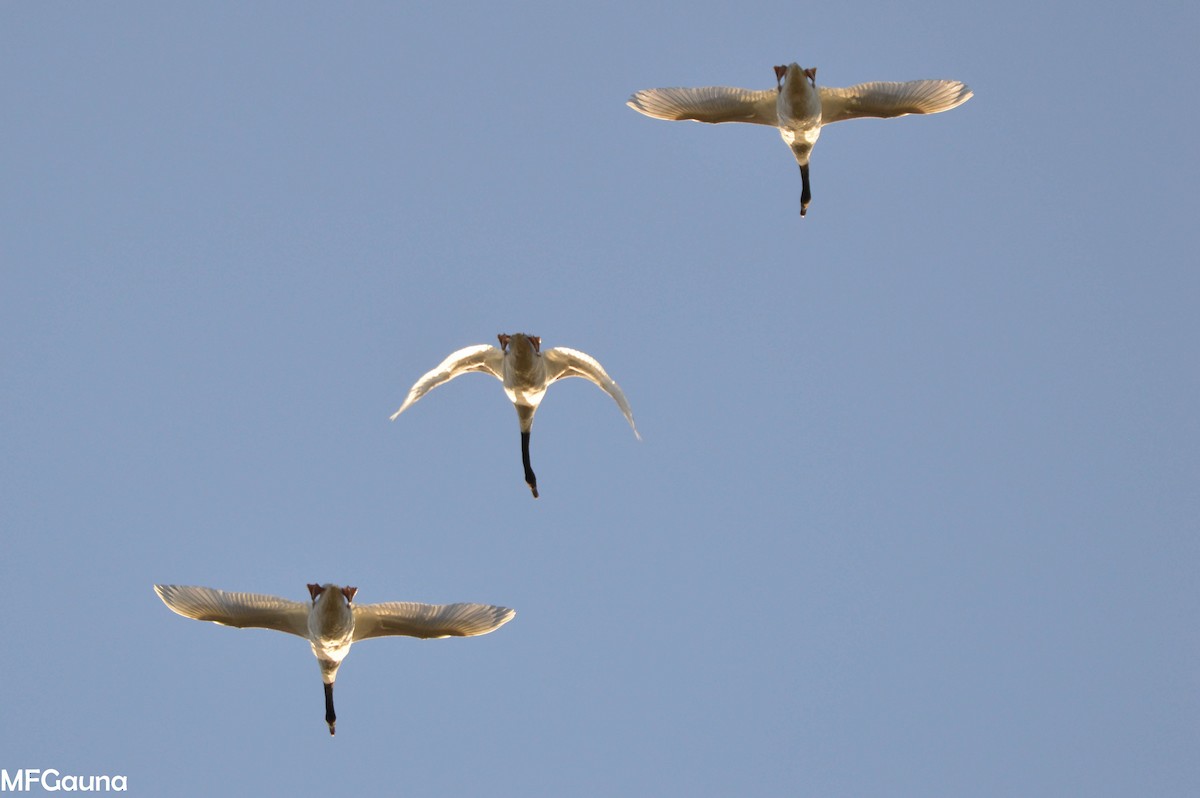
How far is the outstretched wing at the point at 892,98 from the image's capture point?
29.6 meters

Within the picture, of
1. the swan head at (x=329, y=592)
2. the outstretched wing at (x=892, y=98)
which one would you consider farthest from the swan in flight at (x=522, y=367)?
the outstretched wing at (x=892, y=98)

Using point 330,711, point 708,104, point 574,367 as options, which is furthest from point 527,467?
point 708,104

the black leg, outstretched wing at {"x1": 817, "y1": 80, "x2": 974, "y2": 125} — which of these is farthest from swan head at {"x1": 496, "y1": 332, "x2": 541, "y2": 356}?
outstretched wing at {"x1": 817, "y1": 80, "x2": 974, "y2": 125}

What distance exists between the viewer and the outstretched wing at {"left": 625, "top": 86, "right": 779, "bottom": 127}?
30047mm

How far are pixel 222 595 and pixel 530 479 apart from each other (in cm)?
616

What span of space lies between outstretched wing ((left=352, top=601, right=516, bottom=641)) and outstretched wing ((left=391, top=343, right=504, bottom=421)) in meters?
3.42

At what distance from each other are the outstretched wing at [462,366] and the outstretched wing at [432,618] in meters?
3.42

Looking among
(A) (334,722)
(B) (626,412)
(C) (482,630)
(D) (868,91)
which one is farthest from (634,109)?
(A) (334,722)

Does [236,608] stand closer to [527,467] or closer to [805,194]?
[527,467]

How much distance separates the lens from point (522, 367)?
1133 inches

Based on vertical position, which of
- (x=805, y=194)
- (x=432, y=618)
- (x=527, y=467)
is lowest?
(x=432, y=618)

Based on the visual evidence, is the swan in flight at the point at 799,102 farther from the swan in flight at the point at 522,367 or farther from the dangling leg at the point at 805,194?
the swan in flight at the point at 522,367

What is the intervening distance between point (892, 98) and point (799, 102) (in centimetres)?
164

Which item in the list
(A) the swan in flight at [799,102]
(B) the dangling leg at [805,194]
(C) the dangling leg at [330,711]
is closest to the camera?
(A) the swan in flight at [799,102]
